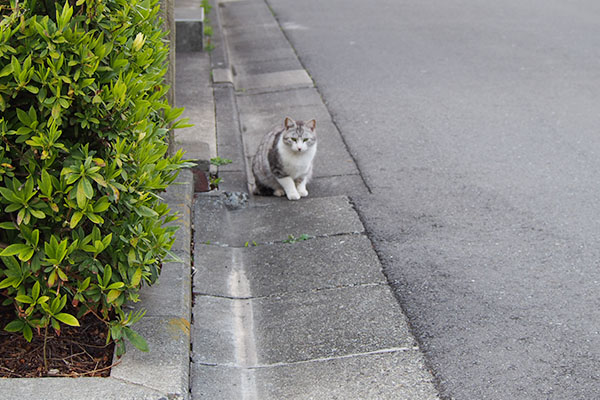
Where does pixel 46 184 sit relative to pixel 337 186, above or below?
above

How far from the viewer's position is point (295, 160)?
5.94 meters

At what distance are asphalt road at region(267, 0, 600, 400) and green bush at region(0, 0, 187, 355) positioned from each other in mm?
1531

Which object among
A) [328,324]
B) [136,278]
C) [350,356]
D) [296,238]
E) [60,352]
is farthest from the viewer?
[296,238]

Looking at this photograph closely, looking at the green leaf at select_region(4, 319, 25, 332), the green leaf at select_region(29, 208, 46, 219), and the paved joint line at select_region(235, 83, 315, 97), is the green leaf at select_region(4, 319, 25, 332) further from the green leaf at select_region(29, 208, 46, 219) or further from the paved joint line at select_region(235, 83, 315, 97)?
the paved joint line at select_region(235, 83, 315, 97)

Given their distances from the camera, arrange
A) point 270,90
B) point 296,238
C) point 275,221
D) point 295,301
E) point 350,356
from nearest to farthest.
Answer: point 350,356 < point 295,301 < point 296,238 < point 275,221 < point 270,90

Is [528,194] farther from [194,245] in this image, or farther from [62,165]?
[62,165]

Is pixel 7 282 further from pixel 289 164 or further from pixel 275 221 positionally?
pixel 289 164

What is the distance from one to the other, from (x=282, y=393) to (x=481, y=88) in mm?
5950

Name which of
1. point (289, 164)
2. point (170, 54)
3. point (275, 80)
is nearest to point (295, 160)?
point (289, 164)

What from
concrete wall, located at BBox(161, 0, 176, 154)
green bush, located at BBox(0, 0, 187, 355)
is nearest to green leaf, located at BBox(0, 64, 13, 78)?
green bush, located at BBox(0, 0, 187, 355)

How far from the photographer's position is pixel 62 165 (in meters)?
3.20

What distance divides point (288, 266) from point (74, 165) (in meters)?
1.94

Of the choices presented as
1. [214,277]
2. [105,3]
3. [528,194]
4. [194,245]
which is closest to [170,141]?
[194,245]

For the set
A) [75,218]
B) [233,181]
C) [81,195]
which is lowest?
[233,181]
